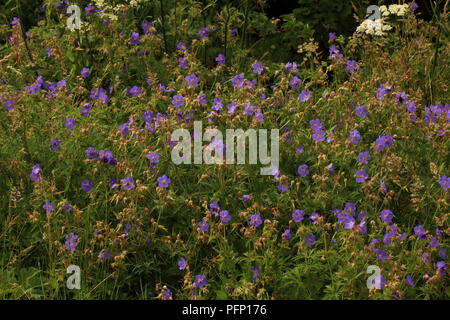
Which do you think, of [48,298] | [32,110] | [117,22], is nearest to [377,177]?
[48,298]

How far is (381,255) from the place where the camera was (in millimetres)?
3090

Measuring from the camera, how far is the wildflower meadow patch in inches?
126

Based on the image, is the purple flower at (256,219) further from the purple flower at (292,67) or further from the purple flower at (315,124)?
the purple flower at (292,67)

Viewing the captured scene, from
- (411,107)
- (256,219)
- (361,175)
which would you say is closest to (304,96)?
(411,107)

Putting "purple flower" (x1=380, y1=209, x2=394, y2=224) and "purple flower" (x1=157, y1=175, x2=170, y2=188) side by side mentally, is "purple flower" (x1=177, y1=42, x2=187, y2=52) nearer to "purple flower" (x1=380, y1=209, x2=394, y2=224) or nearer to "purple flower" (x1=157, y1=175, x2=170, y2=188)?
"purple flower" (x1=157, y1=175, x2=170, y2=188)

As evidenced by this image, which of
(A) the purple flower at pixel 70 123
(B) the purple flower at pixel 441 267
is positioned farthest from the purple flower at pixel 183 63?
(B) the purple flower at pixel 441 267

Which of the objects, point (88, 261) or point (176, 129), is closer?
point (88, 261)

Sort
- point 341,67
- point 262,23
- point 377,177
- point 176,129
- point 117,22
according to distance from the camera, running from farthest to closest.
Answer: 1. point 262,23
2. point 117,22
3. point 341,67
4. point 176,129
5. point 377,177

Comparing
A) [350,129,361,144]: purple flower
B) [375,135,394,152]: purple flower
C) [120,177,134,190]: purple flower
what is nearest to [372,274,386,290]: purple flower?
[375,135,394,152]: purple flower

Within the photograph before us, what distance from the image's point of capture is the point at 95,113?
14.0 ft

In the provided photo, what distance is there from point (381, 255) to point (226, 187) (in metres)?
0.85

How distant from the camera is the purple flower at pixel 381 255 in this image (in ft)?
10.1

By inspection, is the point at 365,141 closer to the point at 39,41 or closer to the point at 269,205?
the point at 269,205

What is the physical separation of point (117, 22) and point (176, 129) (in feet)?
5.05
